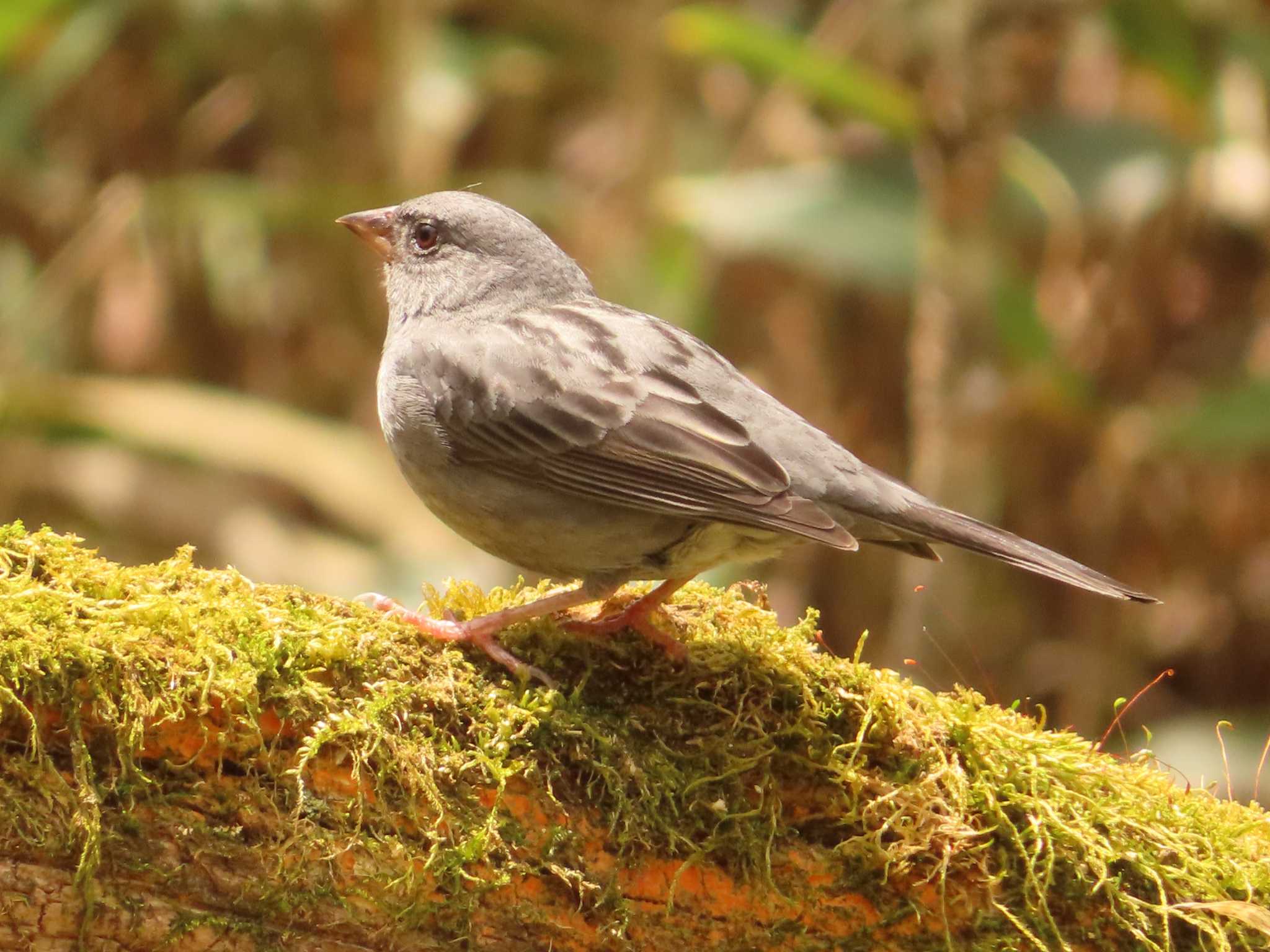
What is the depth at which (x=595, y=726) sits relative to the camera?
3107 millimetres

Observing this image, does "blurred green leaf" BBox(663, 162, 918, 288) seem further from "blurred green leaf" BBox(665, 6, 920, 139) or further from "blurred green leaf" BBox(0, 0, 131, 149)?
"blurred green leaf" BBox(0, 0, 131, 149)

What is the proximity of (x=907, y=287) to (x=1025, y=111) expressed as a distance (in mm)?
2172

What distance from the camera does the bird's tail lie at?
3.41m

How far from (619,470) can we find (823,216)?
4.06m

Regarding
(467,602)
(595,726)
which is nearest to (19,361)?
(467,602)

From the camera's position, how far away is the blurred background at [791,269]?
734cm

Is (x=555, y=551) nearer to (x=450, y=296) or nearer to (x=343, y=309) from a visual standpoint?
(x=450, y=296)

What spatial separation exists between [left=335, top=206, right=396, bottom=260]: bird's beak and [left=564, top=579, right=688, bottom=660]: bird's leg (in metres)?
1.84

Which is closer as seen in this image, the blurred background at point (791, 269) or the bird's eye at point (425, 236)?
the bird's eye at point (425, 236)

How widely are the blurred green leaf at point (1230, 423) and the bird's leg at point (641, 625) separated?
4.71 meters

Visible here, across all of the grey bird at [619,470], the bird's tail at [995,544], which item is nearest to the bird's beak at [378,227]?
the grey bird at [619,470]

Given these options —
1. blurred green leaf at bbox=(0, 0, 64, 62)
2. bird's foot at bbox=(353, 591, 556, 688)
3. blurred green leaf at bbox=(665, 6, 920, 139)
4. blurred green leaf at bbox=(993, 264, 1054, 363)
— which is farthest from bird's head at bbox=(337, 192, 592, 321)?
blurred green leaf at bbox=(0, 0, 64, 62)

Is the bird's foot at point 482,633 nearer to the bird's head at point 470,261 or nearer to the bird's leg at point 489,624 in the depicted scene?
the bird's leg at point 489,624

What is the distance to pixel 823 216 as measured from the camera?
24.2ft
